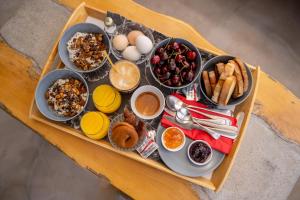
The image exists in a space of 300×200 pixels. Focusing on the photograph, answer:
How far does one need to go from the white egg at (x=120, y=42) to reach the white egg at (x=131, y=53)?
0.03m

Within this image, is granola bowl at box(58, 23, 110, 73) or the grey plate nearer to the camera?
the grey plate

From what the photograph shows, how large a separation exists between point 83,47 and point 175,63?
18.1 inches

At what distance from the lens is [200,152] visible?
1362mm

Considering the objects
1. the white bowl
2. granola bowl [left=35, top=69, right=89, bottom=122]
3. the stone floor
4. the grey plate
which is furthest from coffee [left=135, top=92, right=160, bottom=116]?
the stone floor

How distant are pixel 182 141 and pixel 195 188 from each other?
253 mm

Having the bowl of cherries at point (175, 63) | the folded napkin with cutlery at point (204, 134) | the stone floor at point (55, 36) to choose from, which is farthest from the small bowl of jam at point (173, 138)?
the stone floor at point (55, 36)

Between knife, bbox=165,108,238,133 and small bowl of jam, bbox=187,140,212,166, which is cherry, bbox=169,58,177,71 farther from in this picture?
small bowl of jam, bbox=187,140,212,166

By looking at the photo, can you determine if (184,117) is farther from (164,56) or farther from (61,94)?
(61,94)

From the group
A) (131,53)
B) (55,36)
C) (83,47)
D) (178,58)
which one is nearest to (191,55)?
(178,58)

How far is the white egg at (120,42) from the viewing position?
148 centimetres

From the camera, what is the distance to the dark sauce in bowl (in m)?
1.36

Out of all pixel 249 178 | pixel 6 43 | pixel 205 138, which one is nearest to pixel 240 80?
pixel 205 138

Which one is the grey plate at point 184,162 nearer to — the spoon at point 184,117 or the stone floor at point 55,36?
the spoon at point 184,117

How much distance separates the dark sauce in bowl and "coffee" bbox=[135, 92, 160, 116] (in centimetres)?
25
